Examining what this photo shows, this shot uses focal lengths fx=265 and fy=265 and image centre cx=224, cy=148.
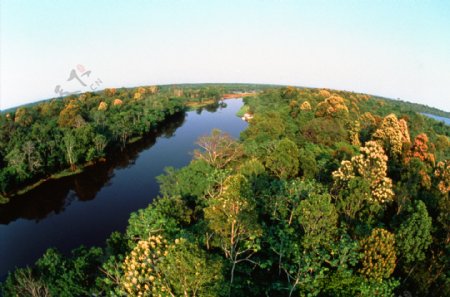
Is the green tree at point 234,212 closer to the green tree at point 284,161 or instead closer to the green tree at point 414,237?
the green tree at point 414,237

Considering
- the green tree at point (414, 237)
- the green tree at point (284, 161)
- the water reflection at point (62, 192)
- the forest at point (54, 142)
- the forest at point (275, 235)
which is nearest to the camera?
the forest at point (275, 235)

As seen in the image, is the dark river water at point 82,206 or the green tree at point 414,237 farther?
the dark river water at point 82,206

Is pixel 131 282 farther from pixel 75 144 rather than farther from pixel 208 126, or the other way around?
pixel 208 126

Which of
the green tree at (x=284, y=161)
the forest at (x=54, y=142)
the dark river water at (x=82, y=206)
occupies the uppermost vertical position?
the green tree at (x=284, y=161)

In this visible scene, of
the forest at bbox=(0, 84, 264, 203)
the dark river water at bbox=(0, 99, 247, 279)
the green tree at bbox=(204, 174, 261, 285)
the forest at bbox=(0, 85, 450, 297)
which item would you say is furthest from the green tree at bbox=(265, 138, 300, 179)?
the forest at bbox=(0, 84, 264, 203)

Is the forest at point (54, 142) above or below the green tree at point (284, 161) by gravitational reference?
below

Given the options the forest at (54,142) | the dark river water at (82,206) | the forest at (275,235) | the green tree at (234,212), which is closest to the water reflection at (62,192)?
the dark river water at (82,206)

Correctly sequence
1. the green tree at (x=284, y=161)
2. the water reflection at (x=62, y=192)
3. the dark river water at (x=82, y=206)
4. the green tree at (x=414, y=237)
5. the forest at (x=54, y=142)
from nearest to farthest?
the green tree at (x=414, y=237)
the dark river water at (x=82, y=206)
the green tree at (x=284, y=161)
the water reflection at (x=62, y=192)
the forest at (x=54, y=142)

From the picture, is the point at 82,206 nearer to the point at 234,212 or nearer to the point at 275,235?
the point at 275,235

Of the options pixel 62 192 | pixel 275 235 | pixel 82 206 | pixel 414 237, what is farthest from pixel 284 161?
pixel 62 192
